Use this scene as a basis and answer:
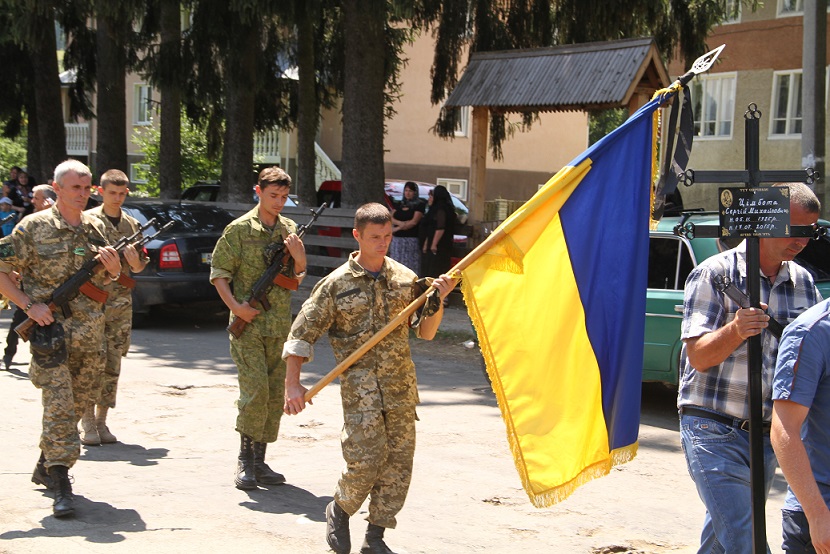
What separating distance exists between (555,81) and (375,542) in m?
10.4

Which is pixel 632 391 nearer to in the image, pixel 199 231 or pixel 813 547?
pixel 813 547

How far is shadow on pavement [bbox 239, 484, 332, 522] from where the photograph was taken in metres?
6.02

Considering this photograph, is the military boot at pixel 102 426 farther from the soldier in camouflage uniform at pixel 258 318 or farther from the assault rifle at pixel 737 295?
the assault rifle at pixel 737 295

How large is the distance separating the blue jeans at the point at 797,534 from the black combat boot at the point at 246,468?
3.84 metres

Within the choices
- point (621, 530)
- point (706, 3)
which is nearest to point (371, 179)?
point (706, 3)

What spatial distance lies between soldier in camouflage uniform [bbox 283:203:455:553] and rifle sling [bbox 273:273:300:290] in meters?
1.50

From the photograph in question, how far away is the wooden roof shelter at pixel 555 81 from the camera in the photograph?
13.4m

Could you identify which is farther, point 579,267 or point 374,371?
point 374,371

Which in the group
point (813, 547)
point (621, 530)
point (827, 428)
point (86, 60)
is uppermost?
point (86, 60)

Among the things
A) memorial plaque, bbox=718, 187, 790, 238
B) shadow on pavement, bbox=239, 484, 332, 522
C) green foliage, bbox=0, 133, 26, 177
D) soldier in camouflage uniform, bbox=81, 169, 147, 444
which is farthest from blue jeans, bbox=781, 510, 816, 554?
green foliage, bbox=0, 133, 26, 177

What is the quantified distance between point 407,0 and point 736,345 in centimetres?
1081

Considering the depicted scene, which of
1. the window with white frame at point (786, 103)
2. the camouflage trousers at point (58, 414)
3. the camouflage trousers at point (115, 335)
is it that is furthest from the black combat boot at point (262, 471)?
the window with white frame at point (786, 103)

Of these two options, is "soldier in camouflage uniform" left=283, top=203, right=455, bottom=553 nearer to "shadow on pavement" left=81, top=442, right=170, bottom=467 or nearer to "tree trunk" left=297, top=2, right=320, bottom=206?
"shadow on pavement" left=81, top=442, right=170, bottom=467

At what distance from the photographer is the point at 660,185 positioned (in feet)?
14.5
